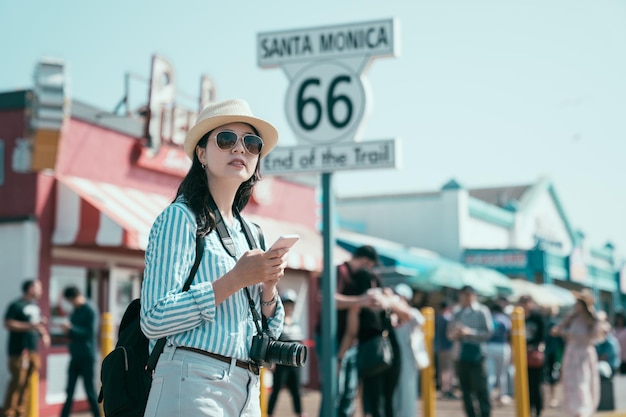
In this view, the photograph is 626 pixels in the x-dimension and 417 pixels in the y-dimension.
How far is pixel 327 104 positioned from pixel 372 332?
7.66 feet

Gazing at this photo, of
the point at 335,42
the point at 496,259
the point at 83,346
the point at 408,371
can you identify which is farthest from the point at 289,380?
the point at 496,259

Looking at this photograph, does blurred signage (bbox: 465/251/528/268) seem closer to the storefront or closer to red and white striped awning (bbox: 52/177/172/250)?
the storefront

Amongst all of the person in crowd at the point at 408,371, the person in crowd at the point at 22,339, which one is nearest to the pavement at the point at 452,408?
the person in crowd at the point at 22,339

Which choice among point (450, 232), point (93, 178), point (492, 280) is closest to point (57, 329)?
point (93, 178)

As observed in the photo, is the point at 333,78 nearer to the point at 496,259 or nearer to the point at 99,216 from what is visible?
the point at 99,216

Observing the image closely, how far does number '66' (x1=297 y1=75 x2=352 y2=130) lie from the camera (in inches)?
264

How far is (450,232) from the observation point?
32.5 metres

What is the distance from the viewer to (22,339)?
11.0 m

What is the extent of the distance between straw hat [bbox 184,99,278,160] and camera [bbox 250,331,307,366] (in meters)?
0.71

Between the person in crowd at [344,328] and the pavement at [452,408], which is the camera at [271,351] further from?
the pavement at [452,408]

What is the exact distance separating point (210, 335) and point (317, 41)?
14.2 ft

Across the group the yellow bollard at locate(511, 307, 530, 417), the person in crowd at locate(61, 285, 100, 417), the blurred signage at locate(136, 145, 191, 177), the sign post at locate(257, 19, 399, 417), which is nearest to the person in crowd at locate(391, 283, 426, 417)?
the yellow bollard at locate(511, 307, 530, 417)

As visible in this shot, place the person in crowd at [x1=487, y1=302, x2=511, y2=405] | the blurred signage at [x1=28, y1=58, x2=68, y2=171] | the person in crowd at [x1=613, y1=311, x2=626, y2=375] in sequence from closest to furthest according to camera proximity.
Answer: the blurred signage at [x1=28, y1=58, x2=68, y2=171] → the person in crowd at [x1=487, y1=302, x2=511, y2=405] → the person in crowd at [x1=613, y1=311, x2=626, y2=375]

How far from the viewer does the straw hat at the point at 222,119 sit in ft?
10.2
